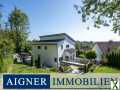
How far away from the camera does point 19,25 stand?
47.8 meters

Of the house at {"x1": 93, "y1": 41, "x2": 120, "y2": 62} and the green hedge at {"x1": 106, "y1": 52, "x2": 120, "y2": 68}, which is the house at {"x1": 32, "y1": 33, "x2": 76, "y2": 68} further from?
the house at {"x1": 93, "y1": 41, "x2": 120, "y2": 62}

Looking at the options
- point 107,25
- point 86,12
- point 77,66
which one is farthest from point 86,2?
point 77,66

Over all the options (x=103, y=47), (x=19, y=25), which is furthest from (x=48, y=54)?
(x=103, y=47)

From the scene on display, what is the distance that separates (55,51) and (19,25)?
14.3 metres

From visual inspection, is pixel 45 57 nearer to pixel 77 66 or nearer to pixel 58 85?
pixel 77 66

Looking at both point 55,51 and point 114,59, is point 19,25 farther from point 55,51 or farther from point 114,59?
point 114,59

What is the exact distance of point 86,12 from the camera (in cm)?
1661

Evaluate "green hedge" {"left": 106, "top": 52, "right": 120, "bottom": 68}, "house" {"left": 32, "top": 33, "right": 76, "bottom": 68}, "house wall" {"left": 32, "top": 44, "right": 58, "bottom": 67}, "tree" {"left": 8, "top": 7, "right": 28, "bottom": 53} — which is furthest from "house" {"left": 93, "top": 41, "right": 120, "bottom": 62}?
"tree" {"left": 8, "top": 7, "right": 28, "bottom": 53}

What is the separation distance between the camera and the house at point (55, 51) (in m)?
36.6

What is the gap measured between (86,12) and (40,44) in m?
24.7

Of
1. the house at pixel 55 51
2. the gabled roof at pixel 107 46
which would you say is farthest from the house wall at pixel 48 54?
the gabled roof at pixel 107 46

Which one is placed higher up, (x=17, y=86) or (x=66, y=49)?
(x=66, y=49)

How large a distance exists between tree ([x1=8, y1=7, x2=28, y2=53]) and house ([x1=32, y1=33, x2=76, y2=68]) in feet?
21.7

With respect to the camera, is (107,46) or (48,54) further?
(107,46)
